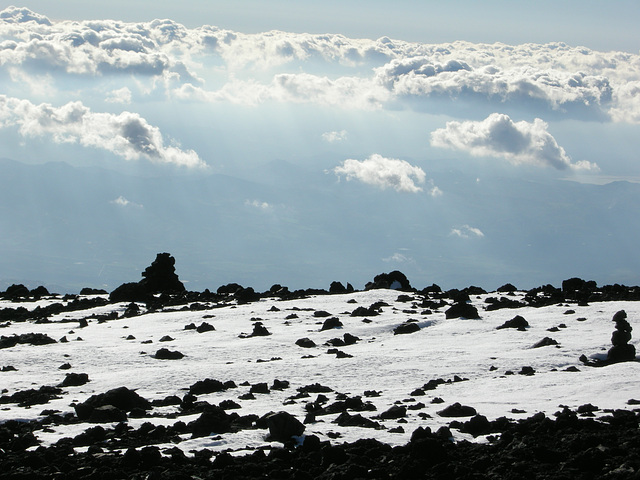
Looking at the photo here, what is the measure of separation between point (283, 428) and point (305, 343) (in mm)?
19785

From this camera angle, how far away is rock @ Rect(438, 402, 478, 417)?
24.7 m

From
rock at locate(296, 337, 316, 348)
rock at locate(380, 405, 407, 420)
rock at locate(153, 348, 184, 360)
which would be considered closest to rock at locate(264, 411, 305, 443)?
rock at locate(380, 405, 407, 420)

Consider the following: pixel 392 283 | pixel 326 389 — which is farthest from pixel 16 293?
pixel 326 389

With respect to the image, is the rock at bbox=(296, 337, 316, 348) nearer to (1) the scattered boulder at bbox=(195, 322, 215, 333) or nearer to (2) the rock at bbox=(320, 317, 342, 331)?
(2) the rock at bbox=(320, 317, 342, 331)

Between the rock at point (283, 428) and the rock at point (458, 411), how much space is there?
5.86 metres

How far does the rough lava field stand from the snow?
0.50 feet

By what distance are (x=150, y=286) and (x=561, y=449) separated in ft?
186

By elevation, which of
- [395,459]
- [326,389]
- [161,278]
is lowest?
[395,459]

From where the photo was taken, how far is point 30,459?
19094mm

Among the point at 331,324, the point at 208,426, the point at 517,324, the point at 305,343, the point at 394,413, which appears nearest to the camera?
the point at 208,426

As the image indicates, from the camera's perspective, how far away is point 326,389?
99.1 feet

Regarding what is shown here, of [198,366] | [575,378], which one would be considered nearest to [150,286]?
[198,366]

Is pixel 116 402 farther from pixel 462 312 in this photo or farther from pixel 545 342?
pixel 462 312

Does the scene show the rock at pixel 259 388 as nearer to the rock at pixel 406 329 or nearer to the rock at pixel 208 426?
the rock at pixel 208 426
